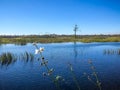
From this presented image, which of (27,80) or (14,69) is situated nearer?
(27,80)

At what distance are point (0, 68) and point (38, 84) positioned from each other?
6669 mm

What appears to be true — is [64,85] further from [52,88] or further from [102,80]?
[102,80]

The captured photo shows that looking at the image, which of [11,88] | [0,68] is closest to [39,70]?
[0,68]

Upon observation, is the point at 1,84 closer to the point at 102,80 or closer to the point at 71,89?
the point at 71,89

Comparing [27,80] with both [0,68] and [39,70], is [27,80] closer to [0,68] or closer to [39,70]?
[39,70]

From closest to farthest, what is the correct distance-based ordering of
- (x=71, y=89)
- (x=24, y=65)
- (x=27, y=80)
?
(x=71, y=89) → (x=27, y=80) → (x=24, y=65)

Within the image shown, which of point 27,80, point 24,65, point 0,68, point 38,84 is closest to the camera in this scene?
point 38,84

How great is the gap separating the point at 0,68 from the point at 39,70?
11.6ft

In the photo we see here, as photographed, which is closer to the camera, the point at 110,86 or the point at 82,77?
the point at 110,86

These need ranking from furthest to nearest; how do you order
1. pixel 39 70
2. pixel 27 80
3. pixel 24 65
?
pixel 24 65 < pixel 39 70 < pixel 27 80

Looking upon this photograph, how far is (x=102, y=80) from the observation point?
13.7m

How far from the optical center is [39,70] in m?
17.4

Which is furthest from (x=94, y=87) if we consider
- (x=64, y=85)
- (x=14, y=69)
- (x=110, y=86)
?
(x=14, y=69)

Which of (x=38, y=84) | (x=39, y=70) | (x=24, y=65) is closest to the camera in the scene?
(x=38, y=84)
